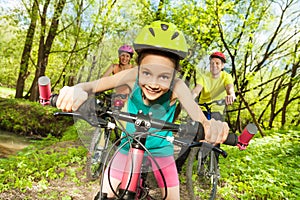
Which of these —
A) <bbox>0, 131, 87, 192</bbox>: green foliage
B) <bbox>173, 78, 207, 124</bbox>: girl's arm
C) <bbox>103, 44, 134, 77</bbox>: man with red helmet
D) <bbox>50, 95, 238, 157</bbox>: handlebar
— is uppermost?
<bbox>103, 44, 134, 77</bbox>: man with red helmet

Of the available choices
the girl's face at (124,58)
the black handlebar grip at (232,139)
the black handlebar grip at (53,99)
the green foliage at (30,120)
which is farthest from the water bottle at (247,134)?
the green foliage at (30,120)

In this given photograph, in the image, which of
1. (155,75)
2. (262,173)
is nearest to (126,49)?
(155,75)

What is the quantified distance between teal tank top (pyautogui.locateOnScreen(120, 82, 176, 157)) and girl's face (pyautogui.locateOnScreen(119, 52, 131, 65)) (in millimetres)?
224

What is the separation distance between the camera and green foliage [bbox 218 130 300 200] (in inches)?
189

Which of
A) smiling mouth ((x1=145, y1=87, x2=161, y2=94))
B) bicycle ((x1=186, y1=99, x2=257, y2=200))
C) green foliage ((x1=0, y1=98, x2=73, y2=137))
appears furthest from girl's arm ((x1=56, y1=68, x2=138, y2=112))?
green foliage ((x1=0, y1=98, x2=73, y2=137))

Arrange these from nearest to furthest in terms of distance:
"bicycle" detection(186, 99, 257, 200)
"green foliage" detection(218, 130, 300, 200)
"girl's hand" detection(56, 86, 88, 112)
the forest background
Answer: "girl's hand" detection(56, 86, 88, 112) → "bicycle" detection(186, 99, 257, 200) → "green foliage" detection(218, 130, 300, 200) → the forest background

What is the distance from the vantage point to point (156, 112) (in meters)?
1.66

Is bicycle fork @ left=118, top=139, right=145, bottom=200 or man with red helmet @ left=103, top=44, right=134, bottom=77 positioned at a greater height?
man with red helmet @ left=103, top=44, right=134, bottom=77

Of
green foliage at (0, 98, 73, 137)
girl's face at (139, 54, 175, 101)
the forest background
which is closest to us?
girl's face at (139, 54, 175, 101)

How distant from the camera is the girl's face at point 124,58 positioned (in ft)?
5.98

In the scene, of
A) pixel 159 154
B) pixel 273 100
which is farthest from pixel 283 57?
pixel 159 154

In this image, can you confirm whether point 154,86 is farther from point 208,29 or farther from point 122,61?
point 208,29

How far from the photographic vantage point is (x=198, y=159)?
4762mm

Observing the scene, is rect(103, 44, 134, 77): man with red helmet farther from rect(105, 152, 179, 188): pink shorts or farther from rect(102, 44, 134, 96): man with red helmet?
rect(105, 152, 179, 188): pink shorts
